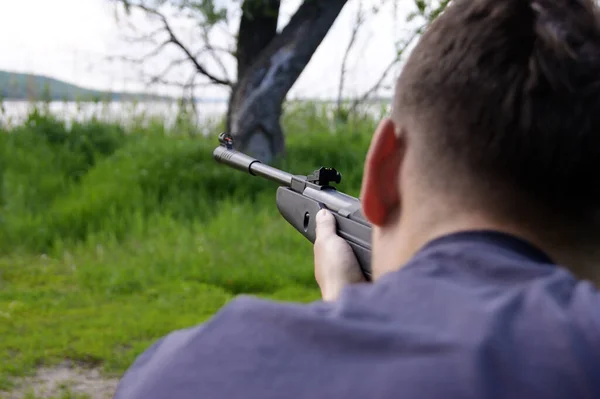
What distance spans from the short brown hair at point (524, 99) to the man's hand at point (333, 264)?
39.0 inches

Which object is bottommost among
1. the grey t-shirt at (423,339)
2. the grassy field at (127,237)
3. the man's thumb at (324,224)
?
the grassy field at (127,237)

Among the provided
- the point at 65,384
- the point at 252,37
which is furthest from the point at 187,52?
the point at 65,384

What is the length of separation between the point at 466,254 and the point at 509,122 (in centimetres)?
18

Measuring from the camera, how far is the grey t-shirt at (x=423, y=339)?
0.83m

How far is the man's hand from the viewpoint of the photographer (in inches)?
81.7

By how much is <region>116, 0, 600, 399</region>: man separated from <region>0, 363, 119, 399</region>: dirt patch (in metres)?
2.72

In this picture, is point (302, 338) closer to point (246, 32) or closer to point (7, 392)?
point (7, 392)

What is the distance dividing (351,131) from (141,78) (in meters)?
2.32

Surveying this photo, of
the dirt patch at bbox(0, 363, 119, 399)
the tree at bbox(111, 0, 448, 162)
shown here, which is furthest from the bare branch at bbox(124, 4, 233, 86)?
the dirt patch at bbox(0, 363, 119, 399)

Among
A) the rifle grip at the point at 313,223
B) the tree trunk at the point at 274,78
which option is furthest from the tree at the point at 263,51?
the rifle grip at the point at 313,223

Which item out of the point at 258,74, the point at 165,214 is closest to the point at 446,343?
the point at 165,214

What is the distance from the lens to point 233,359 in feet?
3.04

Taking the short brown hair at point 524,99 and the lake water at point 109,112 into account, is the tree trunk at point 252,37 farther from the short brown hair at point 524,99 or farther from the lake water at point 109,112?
the short brown hair at point 524,99

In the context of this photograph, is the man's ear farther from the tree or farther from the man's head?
the tree
